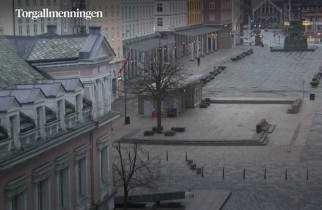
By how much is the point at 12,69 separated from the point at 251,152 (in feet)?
74.6

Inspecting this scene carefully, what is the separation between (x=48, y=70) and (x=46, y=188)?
6051mm

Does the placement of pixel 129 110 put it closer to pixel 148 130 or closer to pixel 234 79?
pixel 148 130

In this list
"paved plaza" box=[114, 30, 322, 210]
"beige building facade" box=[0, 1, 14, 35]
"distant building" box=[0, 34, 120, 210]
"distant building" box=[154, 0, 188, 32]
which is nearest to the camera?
"distant building" box=[0, 34, 120, 210]

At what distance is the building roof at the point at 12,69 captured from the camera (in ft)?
90.8

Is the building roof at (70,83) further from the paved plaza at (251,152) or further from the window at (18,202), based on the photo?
the paved plaza at (251,152)

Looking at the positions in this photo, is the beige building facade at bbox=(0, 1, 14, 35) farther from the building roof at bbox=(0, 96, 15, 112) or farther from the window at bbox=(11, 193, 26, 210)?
the building roof at bbox=(0, 96, 15, 112)

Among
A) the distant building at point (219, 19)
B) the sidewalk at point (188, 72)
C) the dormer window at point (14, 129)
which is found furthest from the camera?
the distant building at point (219, 19)

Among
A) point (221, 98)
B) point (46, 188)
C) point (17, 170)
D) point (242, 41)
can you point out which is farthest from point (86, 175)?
point (242, 41)

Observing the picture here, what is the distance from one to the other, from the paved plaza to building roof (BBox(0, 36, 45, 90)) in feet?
35.1

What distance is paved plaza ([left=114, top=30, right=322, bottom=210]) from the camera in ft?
129

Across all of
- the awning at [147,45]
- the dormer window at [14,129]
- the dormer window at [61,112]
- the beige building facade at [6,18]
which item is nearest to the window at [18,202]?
the dormer window at [14,129]

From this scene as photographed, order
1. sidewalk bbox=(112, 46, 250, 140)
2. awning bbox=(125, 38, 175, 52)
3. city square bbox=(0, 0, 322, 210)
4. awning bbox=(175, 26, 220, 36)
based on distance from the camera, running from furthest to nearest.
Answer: awning bbox=(175, 26, 220, 36) → awning bbox=(125, 38, 175, 52) → sidewalk bbox=(112, 46, 250, 140) → city square bbox=(0, 0, 322, 210)

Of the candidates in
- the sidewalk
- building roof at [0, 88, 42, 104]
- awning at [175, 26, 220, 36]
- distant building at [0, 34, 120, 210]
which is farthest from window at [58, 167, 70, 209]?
awning at [175, 26, 220, 36]

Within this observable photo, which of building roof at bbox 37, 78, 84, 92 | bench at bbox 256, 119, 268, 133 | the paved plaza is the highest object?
building roof at bbox 37, 78, 84, 92
